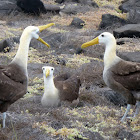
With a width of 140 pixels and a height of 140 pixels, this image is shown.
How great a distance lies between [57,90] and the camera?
536 centimetres

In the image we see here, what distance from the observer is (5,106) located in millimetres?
3965

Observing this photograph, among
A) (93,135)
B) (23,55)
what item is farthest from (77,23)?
(93,135)

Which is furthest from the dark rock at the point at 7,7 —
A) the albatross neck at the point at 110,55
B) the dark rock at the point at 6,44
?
Result: the albatross neck at the point at 110,55

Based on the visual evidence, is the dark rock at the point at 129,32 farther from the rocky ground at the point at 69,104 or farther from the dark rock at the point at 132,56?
the dark rock at the point at 132,56

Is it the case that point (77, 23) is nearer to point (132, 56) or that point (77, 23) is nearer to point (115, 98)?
point (132, 56)

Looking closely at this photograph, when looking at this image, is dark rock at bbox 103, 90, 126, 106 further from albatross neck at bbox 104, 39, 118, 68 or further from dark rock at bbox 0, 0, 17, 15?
dark rock at bbox 0, 0, 17, 15

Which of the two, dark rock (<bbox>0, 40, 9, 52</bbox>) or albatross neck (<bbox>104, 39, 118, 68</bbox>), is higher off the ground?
albatross neck (<bbox>104, 39, 118, 68</bbox>)

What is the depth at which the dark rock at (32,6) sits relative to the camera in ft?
43.7

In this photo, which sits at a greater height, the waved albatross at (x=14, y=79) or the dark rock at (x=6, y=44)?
the waved albatross at (x=14, y=79)

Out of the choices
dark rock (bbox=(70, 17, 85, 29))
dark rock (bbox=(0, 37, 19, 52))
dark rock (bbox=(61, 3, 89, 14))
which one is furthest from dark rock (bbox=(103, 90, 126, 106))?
dark rock (bbox=(61, 3, 89, 14))

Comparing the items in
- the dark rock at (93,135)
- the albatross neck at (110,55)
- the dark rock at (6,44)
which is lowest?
the dark rock at (6,44)

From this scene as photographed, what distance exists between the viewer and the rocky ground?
395 centimetres

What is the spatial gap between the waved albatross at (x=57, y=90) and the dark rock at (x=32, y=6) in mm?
8032

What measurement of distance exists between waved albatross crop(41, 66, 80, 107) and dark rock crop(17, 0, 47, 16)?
8032 mm
